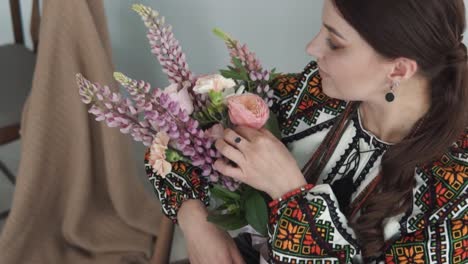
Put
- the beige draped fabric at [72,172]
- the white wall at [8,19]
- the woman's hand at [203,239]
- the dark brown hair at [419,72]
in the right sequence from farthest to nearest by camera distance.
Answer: the white wall at [8,19] < the beige draped fabric at [72,172] < the woman's hand at [203,239] < the dark brown hair at [419,72]

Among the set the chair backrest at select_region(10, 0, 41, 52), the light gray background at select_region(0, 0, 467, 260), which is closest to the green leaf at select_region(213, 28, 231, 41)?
the light gray background at select_region(0, 0, 467, 260)

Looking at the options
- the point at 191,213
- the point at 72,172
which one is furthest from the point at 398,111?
the point at 72,172

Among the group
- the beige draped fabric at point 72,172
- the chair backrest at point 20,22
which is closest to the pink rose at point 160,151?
the beige draped fabric at point 72,172

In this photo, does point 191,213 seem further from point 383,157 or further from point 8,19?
point 8,19

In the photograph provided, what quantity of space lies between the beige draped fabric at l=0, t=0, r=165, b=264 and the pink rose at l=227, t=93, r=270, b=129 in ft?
2.31

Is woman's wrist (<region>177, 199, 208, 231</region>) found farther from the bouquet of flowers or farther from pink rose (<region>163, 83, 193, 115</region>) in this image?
pink rose (<region>163, 83, 193, 115</region>)

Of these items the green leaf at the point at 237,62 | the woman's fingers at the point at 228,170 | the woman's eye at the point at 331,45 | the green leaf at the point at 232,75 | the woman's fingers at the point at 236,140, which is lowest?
the woman's fingers at the point at 228,170

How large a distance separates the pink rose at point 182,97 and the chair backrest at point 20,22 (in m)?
1.03

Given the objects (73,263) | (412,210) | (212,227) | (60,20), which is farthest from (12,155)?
(412,210)

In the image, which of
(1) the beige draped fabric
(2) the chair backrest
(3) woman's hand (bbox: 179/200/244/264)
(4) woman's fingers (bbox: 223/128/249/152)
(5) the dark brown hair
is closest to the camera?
(5) the dark brown hair

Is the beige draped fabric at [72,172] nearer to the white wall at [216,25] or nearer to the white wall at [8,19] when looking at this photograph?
the white wall at [216,25]

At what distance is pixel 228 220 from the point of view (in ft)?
3.04

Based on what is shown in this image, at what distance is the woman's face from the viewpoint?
82cm

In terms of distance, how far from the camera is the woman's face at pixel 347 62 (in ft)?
2.68
